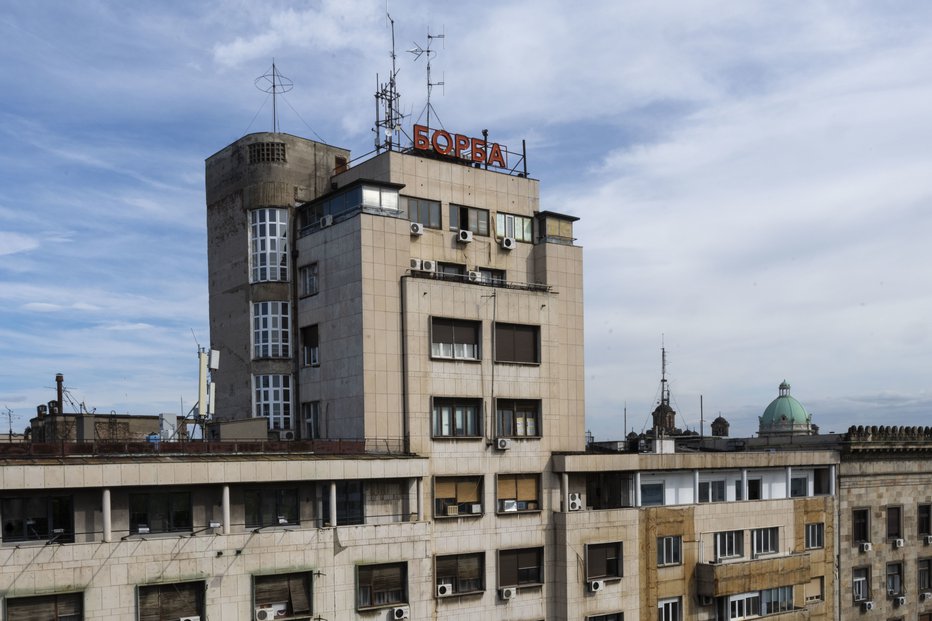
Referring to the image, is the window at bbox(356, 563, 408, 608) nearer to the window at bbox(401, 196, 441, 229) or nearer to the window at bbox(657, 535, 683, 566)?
the window at bbox(657, 535, 683, 566)

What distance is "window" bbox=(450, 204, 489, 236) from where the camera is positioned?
163 feet

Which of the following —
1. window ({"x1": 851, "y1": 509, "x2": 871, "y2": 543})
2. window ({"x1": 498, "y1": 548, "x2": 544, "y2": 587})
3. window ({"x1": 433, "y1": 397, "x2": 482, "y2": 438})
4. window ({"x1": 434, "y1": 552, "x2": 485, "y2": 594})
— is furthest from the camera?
window ({"x1": 851, "y1": 509, "x2": 871, "y2": 543})

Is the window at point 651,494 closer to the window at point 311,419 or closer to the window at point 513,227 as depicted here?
the window at point 513,227

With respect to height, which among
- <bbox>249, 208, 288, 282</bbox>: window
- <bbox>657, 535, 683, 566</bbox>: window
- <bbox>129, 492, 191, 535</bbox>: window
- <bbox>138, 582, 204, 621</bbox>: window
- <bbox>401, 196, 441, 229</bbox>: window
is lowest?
<bbox>657, 535, 683, 566</bbox>: window

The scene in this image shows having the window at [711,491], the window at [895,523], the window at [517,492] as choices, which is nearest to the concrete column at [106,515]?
the window at [517,492]

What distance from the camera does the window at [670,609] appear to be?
164 feet

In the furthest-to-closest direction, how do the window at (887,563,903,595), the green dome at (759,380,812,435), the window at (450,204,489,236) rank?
the green dome at (759,380,812,435) → the window at (887,563,903,595) → the window at (450,204,489,236)

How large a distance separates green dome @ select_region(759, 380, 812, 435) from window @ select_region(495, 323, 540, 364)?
275 feet

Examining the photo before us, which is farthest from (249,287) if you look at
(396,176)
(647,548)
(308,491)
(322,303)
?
(647,548)

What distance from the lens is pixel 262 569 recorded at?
36.7 m

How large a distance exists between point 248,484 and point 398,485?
7.45m

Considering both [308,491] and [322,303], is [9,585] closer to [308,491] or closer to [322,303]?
[308,491]

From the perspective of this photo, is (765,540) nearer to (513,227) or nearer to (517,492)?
(517,492)

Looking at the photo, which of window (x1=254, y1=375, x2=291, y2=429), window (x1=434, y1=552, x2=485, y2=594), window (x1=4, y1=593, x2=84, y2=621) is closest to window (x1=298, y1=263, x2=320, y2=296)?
window (x1=254, y1=375, x2=291, y2=429)
